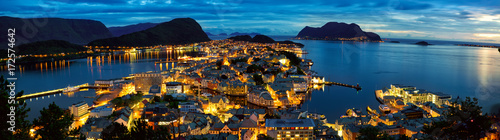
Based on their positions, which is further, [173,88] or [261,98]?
[173,88]

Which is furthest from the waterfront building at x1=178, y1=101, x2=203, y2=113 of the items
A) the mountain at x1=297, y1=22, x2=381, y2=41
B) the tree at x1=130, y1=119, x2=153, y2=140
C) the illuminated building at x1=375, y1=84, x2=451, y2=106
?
the mountain at x1=297, y1=22, x2=381, y2=41

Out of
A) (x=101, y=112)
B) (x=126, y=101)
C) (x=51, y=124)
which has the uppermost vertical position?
(x=51, y=124)

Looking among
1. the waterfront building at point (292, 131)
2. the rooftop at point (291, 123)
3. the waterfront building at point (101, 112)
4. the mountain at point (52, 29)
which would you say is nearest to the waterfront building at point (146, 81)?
the waterfront building at point (101, 112)

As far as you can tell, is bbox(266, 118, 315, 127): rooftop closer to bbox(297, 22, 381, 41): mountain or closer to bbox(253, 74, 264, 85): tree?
bbox(253, 74, 264, 85): tree

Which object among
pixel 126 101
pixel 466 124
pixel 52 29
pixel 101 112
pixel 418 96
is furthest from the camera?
pixel 52 29

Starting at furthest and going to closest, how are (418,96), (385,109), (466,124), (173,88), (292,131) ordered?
(173,88) → (418,96) → (385,109) → (292,131) → (466,124)

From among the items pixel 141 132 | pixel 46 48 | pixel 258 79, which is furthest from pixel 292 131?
pixel 46 48

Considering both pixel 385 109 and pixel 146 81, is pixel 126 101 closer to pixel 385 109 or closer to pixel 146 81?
pixel 146 81

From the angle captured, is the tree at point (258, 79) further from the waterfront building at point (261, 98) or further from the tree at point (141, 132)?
the tree at point (141, 132)
